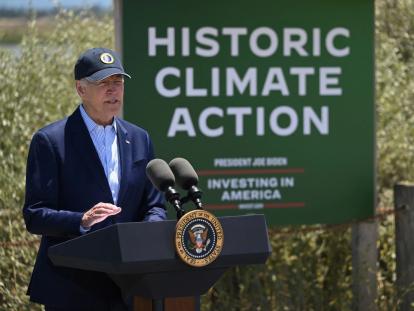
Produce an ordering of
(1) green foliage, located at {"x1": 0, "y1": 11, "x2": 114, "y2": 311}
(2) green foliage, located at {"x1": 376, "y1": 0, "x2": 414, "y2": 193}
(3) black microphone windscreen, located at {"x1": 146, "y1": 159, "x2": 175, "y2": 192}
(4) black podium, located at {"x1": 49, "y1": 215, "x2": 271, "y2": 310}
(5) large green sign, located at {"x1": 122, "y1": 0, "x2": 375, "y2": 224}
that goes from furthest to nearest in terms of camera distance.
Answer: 1. (2) green foliage, located at {"x1": 376, "y1": 0, "x2": 414, "y2": 193}
2. (1) green foliage, located at {"x1": 0, "y1": 11, "x2": 114, "y2": 311}
3. (5) large green sign, located at {"x1": 122, "y1": 0, "x2": 375, "y2": 224}
4. (3) black microphone windscreen, located at {"x1": 146, "y1": 159, "x2": 175, "y2": 192}
5. (4) black podium, located at {"x1": 49, "y1": 215, "x2": 271, "y2": 310}

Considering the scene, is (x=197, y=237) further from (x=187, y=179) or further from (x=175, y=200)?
(x=187, y=179)

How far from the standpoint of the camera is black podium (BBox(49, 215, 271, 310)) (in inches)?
127

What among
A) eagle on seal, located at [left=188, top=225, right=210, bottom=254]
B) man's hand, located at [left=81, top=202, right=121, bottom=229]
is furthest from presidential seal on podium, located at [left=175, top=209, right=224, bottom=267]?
man's hand, located at [left=81, top=202, right=121, bottom=229]

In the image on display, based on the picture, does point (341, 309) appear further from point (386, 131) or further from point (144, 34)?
point (144, 34)

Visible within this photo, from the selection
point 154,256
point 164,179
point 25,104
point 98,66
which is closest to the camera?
point 154,256

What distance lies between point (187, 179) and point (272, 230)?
10.7ft

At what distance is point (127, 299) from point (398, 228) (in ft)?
10.5

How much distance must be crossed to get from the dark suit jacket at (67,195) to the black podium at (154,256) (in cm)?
20

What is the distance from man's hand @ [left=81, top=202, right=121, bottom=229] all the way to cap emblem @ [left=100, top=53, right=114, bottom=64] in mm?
524

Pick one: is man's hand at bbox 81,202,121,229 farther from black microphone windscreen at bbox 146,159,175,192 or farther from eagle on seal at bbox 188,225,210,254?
eagle on seal at bbox 188,225,210,254

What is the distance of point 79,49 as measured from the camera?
760 centimetres

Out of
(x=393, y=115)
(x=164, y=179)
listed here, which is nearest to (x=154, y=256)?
(x=164, y=179)

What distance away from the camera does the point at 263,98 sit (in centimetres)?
627

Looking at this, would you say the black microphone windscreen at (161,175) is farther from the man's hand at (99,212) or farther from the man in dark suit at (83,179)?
the man in dark suit at (83,179)
